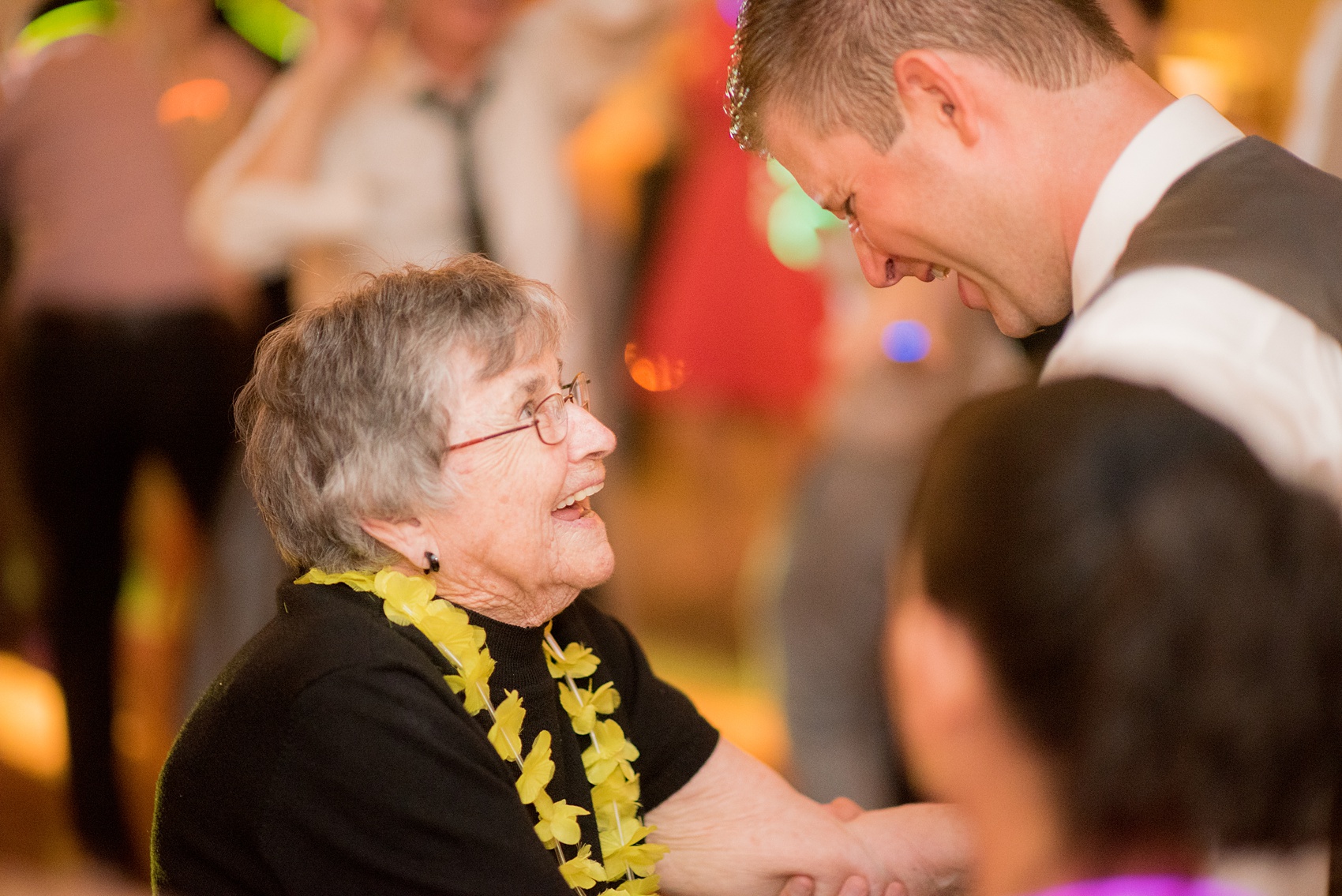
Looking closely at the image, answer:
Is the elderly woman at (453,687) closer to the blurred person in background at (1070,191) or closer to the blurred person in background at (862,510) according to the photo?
the blurred person in background at (1070,191)

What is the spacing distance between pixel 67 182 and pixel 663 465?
5.79 ft

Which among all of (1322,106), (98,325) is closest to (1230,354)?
(1322,106)

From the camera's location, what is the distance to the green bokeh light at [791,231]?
325 centimetres

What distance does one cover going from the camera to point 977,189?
4.54 feet

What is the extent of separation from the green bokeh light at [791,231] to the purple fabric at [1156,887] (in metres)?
2.48

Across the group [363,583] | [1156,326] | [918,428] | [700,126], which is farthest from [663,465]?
[1156,326]

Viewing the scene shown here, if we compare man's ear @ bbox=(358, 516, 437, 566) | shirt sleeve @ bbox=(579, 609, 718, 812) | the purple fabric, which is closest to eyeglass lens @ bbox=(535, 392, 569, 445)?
man's ear @ bbox=(358, 516, 437, 566)

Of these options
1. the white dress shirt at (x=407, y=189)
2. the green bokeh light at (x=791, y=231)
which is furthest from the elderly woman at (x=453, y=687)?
the green bokeh light at (x=791, y=231)

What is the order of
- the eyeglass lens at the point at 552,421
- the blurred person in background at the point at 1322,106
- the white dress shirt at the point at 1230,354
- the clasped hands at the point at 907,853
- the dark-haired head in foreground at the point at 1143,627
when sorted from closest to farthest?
the dark-haired head in foreground at the point at 1143,627 < the white dress shirt at the point at 1230,354 < the eyeglass lens at the point at 552,421 < the clasped hands at the point at 907,853 < the blurred person in background at the point at 1322,106

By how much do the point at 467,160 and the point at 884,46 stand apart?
183 centimetres

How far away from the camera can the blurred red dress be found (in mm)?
3285

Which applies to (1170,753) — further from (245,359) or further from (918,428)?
(245,359)

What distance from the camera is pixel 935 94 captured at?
53.2 inches

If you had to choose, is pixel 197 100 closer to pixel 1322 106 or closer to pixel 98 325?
pixel 98 325
